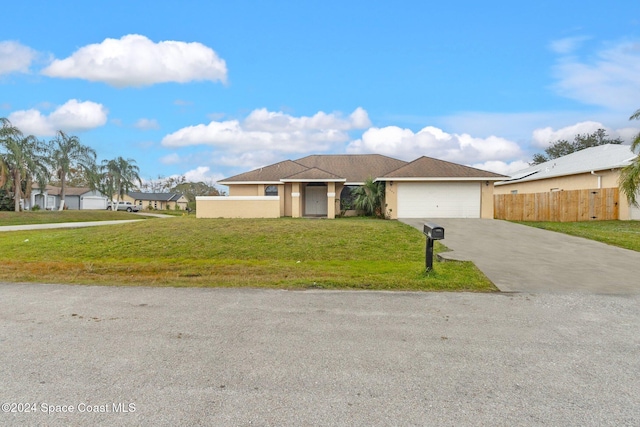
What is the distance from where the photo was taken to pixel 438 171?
2125cm

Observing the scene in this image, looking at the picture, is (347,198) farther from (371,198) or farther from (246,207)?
(246,207)

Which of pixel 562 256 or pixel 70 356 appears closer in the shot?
pixel 70 356

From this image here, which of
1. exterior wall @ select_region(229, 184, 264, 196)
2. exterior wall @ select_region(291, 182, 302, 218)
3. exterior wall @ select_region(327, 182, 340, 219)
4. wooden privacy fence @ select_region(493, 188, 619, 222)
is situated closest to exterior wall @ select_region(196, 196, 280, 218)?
exterior wall @ select_region(291, 182, 302, 218)

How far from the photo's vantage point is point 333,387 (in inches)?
120

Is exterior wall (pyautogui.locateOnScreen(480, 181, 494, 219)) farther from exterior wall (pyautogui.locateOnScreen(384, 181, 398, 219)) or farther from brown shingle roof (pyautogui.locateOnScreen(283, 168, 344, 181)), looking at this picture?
brown shingle roof (pyautogui.locateOnScreen(283, 168, 344, 181))

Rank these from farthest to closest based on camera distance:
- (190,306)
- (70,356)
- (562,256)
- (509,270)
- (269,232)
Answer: (269,232) → (562,256) → (509,270) → (190,306) → (70,356)

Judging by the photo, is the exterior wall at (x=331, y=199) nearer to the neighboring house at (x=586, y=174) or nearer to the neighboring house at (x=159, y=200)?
the neighboring house at (x=586, y=174)

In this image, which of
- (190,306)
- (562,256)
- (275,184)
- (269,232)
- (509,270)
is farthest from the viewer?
(275,184)

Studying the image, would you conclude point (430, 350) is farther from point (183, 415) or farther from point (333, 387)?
point (183, 415)

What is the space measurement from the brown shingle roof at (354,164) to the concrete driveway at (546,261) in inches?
516

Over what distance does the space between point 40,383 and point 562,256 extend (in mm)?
10717

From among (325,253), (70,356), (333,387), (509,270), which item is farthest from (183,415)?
(325,253)

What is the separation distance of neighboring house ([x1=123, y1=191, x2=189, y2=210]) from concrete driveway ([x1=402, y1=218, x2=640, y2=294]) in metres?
66.0

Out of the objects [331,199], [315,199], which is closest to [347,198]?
[315,199]
